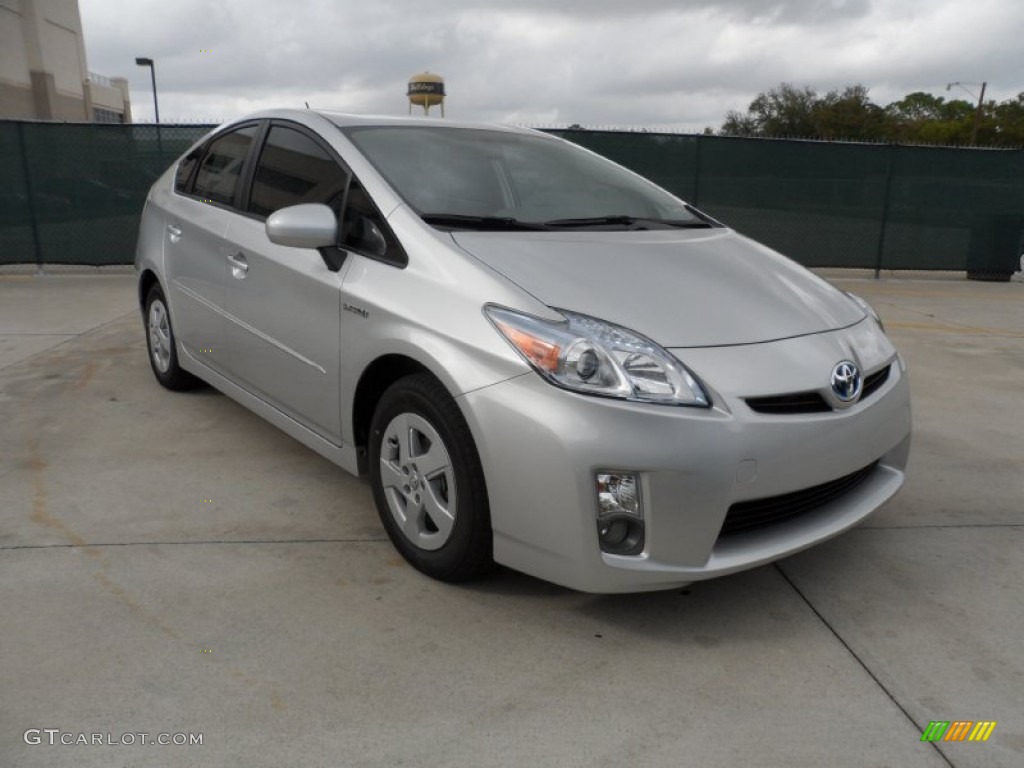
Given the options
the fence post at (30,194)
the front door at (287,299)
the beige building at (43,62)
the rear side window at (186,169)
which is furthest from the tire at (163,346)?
the beige building at (43,62)

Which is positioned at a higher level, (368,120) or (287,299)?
(368,120)

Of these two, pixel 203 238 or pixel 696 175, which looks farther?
pixel 696 175

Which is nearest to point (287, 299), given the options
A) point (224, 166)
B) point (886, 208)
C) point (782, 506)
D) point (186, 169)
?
point (224, 166)

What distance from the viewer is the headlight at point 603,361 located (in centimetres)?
241

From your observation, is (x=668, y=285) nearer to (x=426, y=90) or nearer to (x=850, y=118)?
(x=426, y=90)

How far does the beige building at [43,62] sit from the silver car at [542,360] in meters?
→ 37.1

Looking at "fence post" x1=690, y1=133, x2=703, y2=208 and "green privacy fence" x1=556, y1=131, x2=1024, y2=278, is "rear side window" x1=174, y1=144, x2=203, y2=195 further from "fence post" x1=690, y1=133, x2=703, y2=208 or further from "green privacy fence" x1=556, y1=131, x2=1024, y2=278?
"fence post" x1=690, y1=133, x2=703, y2=208

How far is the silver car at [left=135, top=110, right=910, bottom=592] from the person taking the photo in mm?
2395

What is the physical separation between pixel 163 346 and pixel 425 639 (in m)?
3.06

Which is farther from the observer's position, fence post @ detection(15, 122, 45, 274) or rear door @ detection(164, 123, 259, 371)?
fence post @ detection(15, 122, 45, 274)

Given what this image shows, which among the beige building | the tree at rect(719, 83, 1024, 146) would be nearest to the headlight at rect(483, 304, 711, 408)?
the beige building

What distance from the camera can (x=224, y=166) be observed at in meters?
4.18

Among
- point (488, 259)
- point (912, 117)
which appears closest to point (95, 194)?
point (488, 259)

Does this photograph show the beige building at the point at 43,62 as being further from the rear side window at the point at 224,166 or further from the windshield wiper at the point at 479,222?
the windshield wiper at the point at 479,222
